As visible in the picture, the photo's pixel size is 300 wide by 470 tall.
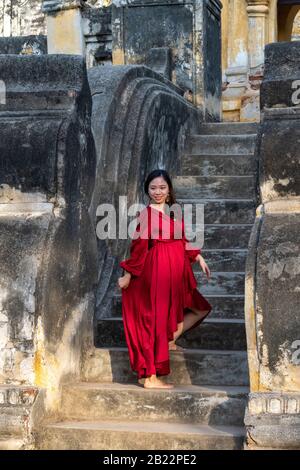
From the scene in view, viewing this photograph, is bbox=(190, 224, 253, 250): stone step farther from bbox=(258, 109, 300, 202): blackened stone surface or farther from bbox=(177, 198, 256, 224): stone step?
bbox=(258, 109, 300, 202): blackened stone surface

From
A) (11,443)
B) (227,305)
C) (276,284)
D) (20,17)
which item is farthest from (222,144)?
(20,17)

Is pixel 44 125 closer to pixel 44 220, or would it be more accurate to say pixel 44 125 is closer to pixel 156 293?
pixel 44 220

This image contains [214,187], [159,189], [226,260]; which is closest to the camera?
[159,189]

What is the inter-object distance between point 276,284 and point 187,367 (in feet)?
3.71

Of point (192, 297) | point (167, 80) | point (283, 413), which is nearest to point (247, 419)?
point (283, 413)

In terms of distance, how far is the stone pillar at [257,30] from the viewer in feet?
48.5

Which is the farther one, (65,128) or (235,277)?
(235,277)

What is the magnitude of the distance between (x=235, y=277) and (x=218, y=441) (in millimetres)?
1744

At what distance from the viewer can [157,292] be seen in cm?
657

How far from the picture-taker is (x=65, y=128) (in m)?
6.34

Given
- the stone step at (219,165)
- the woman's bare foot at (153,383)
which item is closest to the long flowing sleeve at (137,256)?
the woman's bare foot at (153,383)

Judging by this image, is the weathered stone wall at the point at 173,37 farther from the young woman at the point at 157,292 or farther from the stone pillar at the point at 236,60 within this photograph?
the stone pillar at the point at 236,60

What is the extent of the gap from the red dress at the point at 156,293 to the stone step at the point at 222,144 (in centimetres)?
252
